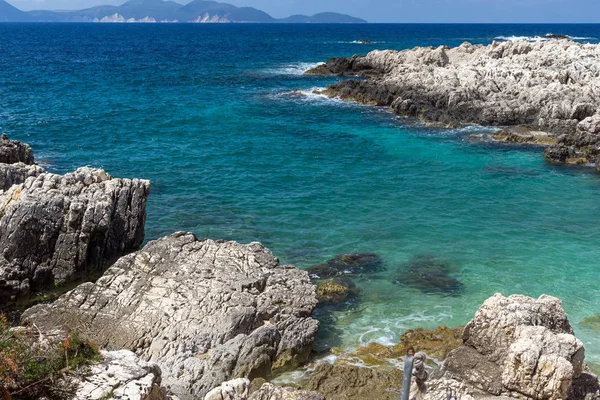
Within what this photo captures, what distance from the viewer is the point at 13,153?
29.7 metres

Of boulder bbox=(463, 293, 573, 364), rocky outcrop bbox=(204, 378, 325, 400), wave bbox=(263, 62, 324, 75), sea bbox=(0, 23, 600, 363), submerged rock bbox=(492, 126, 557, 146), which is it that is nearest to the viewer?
rocky outcrop bbox=(204, 378, 325, 400)

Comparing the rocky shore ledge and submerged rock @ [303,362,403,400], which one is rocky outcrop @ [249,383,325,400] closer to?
→ submerged rock @ [303,362,403,400]

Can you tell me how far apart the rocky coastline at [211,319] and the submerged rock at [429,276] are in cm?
8

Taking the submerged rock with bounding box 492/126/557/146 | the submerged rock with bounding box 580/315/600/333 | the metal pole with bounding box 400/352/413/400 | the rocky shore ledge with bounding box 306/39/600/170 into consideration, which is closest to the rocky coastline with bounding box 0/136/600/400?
the metal pole with bounding box 400/352/413/400

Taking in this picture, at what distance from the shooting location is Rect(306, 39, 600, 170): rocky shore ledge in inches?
1684

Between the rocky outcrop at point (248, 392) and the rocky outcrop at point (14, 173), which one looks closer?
the rocky outcrop at point (248, 392)

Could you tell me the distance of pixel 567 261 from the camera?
24484mm

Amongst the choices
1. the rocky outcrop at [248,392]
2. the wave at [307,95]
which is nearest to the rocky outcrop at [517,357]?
the rocky outcrop at [248,392]

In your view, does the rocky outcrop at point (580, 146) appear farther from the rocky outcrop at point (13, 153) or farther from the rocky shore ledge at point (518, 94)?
the rocky outcrop at point (13, 153)

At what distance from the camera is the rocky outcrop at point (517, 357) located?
452 inches

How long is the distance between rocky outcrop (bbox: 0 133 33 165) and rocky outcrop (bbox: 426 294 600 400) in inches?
961

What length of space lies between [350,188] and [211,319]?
1841 centimetres

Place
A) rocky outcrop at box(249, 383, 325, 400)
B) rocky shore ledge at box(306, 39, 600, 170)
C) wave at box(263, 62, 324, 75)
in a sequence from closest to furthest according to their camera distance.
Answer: rocky outcrop at box(249, 383, 325, 400), rocky shore ledge at box(306, 39, 600, 170), wave at box(263, 62, 324, 75)

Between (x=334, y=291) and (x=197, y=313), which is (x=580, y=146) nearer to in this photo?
(x=334, y=291)
